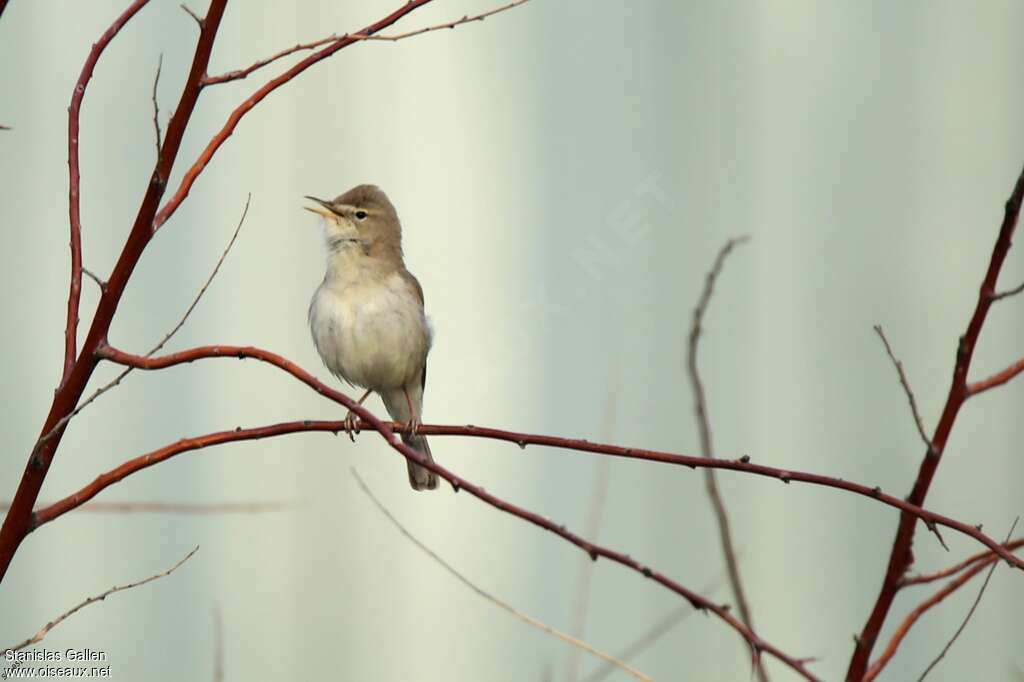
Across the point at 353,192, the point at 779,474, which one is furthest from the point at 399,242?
the point at 779,474

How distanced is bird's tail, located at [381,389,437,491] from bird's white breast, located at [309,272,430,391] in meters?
0.17

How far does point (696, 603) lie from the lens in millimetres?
1073

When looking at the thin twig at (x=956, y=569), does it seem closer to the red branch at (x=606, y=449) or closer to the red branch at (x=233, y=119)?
the red branch at (x=606, y=449)

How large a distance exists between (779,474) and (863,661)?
0.54 metres

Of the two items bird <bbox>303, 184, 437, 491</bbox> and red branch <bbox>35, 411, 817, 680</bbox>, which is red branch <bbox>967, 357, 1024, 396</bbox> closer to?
red branch <bbox>35, 411, 817, 680</bbox>

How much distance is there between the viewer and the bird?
2.73m

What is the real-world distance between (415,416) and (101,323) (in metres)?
1.85

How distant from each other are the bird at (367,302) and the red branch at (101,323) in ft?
4.84

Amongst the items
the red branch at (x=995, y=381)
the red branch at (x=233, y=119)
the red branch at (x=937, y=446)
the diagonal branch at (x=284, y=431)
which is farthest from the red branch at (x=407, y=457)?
the red branch at (x=995, y=381)

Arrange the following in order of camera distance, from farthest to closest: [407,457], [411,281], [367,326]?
[411,281]
[367,326]
[407,457]

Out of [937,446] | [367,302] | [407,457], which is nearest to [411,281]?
[367,302]

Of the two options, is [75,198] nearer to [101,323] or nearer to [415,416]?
[101,323]

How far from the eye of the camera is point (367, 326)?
272 cm

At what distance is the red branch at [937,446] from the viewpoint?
4.93 feet
